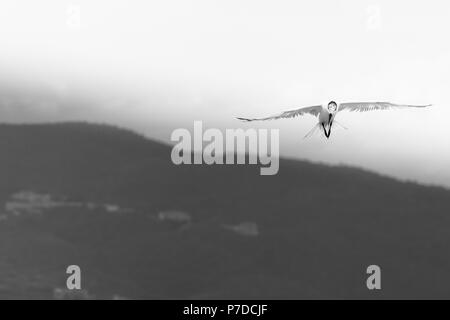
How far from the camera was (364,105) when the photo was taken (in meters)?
49.6

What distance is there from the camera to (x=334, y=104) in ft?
147
